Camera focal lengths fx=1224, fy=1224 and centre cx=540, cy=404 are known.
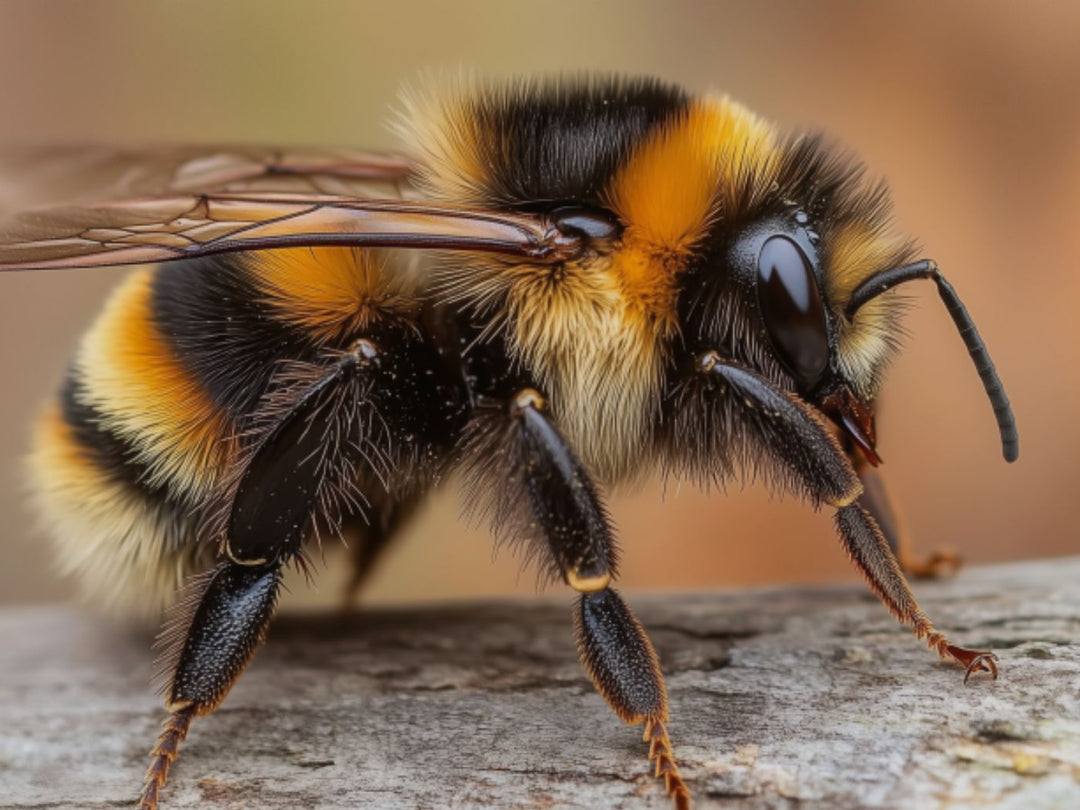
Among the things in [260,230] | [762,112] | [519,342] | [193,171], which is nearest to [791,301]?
[519,342]

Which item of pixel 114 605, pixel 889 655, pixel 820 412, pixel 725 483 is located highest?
pixel 820 412

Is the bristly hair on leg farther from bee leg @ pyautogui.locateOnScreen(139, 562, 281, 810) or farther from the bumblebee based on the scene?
bee leg @ pyautogui.locateOnScreen(139, 562, 281, 810)

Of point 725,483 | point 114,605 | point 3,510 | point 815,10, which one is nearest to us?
point 725,483

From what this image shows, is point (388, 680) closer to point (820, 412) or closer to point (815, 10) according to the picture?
point (820, 412)

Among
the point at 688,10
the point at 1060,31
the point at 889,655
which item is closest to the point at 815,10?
the point at 688,10

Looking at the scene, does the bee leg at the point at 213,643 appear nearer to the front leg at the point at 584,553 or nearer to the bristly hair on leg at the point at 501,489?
the bristly hair on leg at the point at 501,489

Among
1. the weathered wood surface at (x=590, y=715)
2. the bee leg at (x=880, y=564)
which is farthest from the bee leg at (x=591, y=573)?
the bee leg at (x=880, y=564)

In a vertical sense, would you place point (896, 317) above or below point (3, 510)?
above

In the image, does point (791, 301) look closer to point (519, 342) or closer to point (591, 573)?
point (519, 342)
